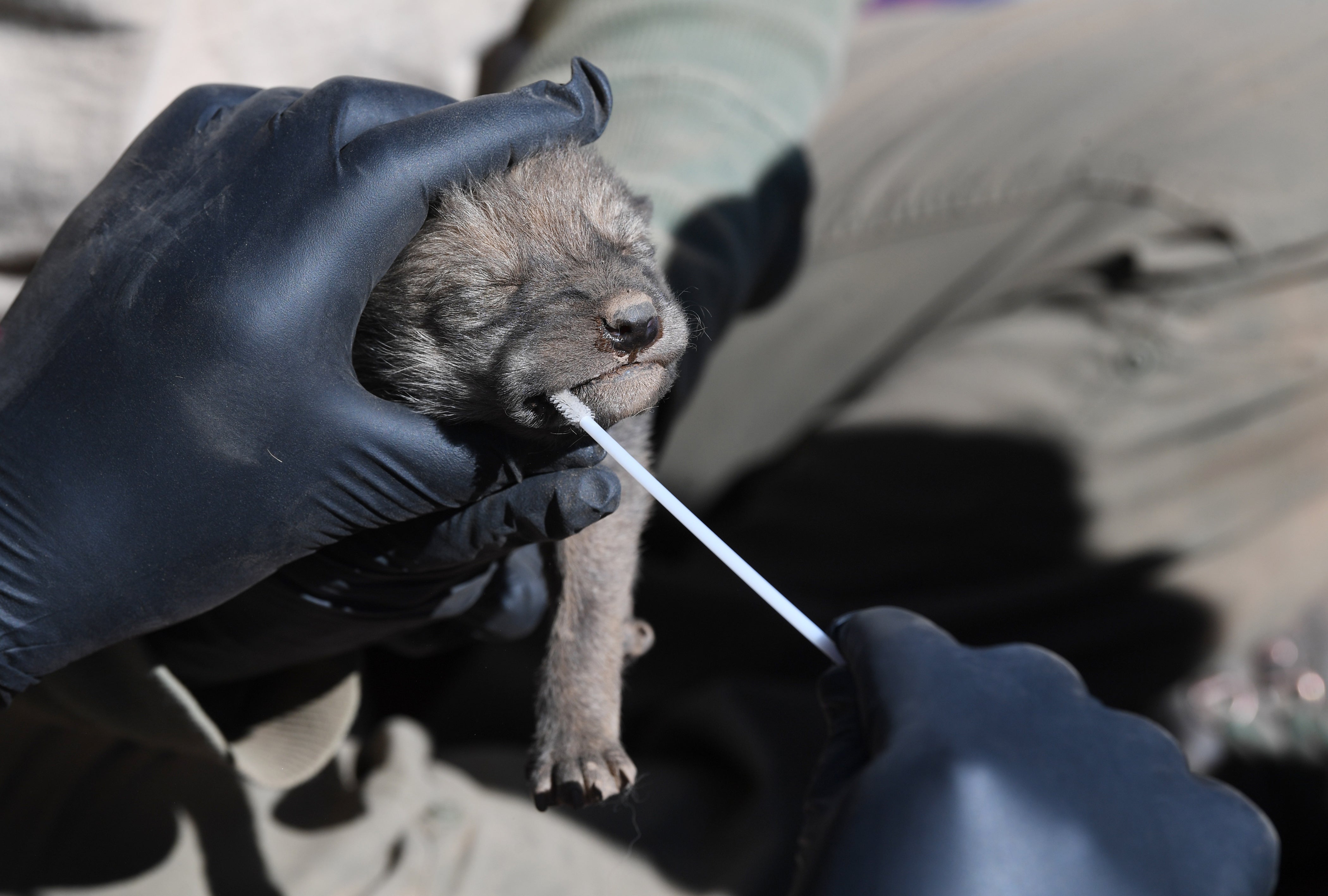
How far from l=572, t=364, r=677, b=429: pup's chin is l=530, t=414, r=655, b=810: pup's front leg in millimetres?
203

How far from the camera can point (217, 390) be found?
56.2 inches

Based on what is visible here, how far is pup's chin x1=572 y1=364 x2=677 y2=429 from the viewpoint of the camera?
1419 millimetres

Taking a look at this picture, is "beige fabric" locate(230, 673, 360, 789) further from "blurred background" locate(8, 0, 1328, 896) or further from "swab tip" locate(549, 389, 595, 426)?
"swab tip" locate(549, 389, 595, 426)

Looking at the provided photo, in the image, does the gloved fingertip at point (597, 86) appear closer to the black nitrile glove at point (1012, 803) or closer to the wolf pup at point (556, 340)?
the wolf pup at point (556, 340)

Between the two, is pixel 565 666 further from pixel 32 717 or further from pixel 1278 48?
pixel 1278 48

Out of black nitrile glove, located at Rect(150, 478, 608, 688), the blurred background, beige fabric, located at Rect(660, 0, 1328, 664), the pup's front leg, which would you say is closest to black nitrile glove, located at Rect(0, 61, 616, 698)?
black nitrile glove, located at Rect(150, 478, 608, 688)

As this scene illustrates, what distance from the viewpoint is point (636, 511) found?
1.95 meters

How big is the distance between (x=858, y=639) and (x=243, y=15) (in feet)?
6.87

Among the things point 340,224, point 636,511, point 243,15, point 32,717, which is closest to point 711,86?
point 243,15

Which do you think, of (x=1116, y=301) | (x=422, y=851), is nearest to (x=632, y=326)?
(x=422, y=851)

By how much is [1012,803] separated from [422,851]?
56.7 inches

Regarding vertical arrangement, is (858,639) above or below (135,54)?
below

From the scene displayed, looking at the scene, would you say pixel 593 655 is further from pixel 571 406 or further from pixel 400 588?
pixel 571 406

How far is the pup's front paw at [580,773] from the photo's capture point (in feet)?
5.26
